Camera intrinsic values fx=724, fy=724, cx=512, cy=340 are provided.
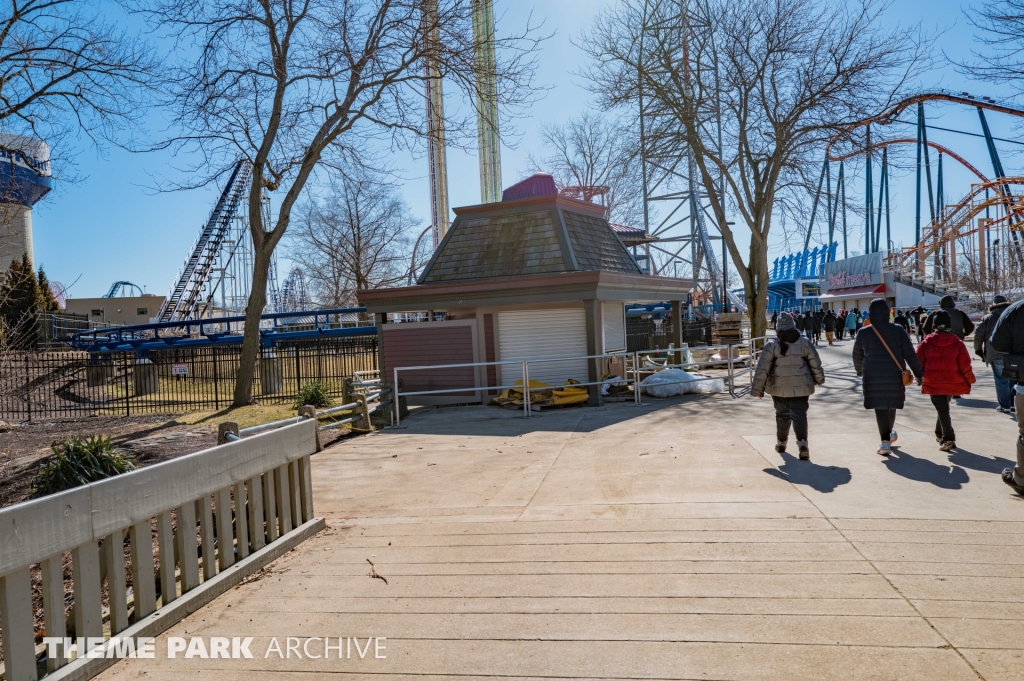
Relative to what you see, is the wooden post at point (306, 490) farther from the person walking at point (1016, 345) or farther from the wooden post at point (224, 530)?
the person walking at point (1016, 345)

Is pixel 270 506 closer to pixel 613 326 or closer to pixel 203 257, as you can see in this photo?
pixel 613 326

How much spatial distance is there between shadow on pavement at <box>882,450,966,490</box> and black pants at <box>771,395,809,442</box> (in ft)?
2.96

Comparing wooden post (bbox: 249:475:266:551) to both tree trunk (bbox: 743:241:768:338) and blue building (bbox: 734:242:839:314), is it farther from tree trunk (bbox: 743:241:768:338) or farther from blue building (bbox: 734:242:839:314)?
blue building (bbox: 734:242:839:314)

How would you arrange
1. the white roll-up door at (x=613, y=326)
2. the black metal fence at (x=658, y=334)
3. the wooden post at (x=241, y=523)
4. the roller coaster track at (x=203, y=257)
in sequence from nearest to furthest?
the wooden post at (x=241, y=523) < the white roll-up door at (x=613, y=326) < the black metal fence at (x=658, y=334) < the roller coaster track at (x=203, y=257)

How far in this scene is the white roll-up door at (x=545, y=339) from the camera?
17203 millimetres

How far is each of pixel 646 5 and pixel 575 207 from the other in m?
9.52

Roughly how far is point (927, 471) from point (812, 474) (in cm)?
114

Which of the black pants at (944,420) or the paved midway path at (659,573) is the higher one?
the black pants at (944,420)

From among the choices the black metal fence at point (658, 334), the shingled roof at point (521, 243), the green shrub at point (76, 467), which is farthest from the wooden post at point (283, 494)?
the black metal fence at point (658, 334)

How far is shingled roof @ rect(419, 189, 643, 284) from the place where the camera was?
17.7m

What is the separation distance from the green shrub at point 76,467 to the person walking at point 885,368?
8.23 metres

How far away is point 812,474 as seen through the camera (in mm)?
7367

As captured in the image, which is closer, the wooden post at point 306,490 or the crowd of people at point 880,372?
the wooden post at point 306,490

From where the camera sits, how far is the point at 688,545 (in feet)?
16.7
